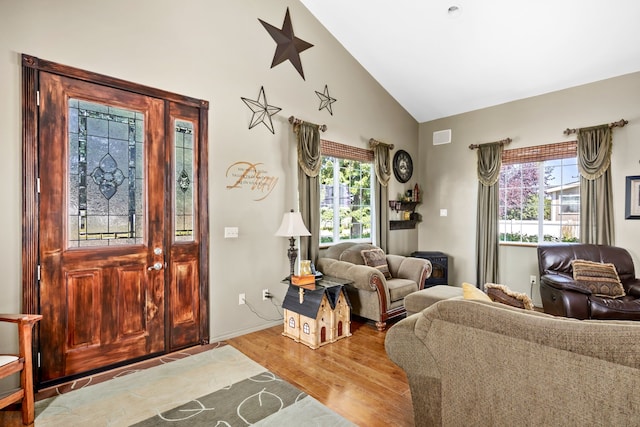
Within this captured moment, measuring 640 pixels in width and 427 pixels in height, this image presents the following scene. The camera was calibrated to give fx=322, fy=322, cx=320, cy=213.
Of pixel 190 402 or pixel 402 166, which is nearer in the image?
pixel 190 402

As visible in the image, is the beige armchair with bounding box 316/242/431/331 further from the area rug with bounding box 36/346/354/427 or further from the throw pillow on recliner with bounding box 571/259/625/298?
the throw pillow on recliner with bounding box 571/259/625/298

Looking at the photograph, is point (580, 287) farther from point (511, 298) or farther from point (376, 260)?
point (376, 260)

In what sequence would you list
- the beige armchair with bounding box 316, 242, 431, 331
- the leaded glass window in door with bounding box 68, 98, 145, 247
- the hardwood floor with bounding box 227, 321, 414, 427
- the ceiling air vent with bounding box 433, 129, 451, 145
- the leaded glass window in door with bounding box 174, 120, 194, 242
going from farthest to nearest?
1. the ceiling air vent with bounding box 433, 129, 451, 145
2. the beige armchair with bounding box 316, 242, 431, 331
3. the leaded glass window in door with bounding box 174, 120, 194, 242
4. the leaded glass window in door with bounding box 68, 98, 145, 247
5. the hardwood floor with bounding box 227, 321, 414, 427

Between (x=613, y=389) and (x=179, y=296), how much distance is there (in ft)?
10.4

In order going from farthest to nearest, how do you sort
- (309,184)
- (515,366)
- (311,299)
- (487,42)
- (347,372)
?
(309,184) → (487,42) → (311,299) → (347,372) → (515,366)

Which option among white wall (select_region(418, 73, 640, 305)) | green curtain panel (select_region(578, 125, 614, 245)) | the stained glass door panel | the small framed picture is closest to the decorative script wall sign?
the stained glass door panel

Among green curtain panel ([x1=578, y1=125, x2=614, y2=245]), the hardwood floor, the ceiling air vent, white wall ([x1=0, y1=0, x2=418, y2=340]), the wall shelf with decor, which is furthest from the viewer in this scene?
the ceiling air vent

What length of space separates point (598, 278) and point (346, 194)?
3160 millimetres

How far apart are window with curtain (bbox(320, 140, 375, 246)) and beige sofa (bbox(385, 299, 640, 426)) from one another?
2.98m

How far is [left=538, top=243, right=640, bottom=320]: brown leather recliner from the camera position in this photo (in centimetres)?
317

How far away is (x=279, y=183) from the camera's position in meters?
3.91

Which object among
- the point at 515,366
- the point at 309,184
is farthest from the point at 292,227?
the point at 515,366

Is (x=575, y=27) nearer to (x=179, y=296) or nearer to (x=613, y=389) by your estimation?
(x=613, y=389)

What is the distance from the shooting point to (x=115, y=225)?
2.82 meters
